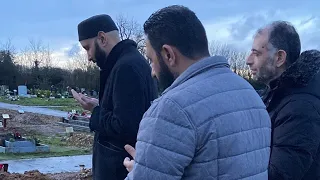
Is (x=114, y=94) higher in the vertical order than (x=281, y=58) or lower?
lower

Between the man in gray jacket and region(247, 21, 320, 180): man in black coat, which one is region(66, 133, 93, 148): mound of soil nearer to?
region(247, 21, 320, 180): man in black coat

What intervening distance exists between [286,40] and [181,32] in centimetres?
125

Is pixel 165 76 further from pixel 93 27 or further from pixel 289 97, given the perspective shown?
pixel 93 27

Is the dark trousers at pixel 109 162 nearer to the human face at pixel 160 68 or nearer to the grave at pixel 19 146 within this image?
the human face at pixel 160 68

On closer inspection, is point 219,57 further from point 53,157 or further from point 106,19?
point 53,157

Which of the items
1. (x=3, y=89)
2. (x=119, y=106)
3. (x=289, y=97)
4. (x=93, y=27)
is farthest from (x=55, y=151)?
(x=3, y=89)

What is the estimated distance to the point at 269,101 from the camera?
3.04 meters

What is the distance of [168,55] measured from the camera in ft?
6.65

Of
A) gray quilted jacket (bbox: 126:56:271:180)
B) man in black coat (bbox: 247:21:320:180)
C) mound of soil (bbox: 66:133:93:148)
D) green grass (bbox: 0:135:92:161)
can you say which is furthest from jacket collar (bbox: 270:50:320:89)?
mound of soil (bbox: 66:133:93:148)

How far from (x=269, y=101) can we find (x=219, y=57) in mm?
1059

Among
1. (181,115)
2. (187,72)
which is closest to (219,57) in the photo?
(187,72)

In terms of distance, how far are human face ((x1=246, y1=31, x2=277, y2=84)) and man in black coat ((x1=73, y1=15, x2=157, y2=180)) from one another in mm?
884

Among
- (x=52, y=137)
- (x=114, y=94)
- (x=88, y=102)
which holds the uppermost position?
(x=114, y=94)

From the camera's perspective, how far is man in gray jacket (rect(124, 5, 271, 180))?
1833 millimetres
